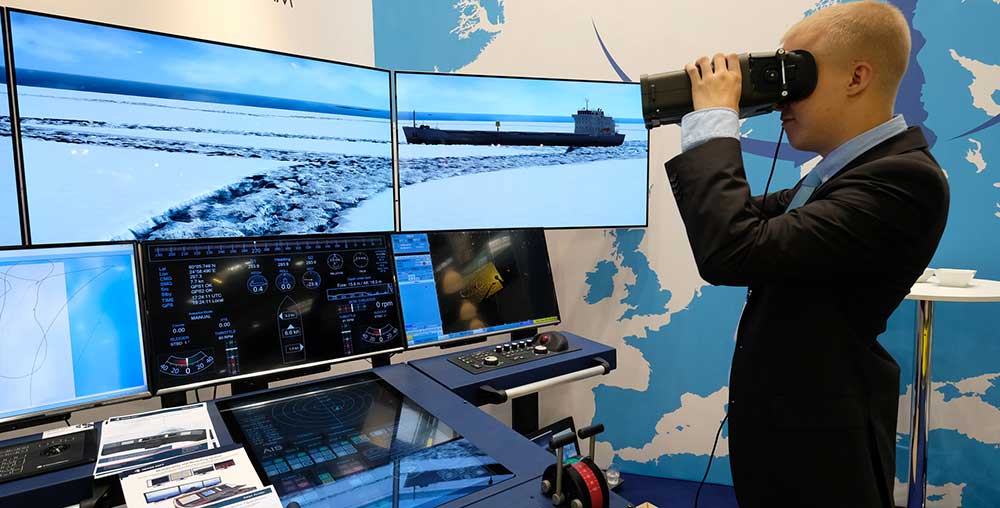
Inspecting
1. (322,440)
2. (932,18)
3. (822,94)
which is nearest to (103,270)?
(322,440)

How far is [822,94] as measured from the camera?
979 mm

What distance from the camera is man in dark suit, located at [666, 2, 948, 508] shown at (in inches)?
35.1

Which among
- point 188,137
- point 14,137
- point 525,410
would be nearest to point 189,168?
point 188,137

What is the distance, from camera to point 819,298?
3.21ft

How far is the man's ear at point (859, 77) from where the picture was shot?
95cm

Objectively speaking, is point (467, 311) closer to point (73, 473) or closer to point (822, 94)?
point (73, 473)

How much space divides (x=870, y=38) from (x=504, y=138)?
1.41 m

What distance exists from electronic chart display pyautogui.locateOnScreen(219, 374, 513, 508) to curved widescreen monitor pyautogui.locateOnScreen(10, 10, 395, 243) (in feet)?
2.27

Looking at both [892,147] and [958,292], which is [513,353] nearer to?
[892,147]

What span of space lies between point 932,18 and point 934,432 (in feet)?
5.61

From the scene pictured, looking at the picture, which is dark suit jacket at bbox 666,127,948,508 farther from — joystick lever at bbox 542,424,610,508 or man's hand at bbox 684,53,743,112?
joystick lever at bbox 542,424,610,508

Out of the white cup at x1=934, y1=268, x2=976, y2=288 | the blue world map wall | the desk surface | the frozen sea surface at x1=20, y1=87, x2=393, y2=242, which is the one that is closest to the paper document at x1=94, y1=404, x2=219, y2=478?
the frozen sea surface at x1=20, y1=87, x2=393, y2=242

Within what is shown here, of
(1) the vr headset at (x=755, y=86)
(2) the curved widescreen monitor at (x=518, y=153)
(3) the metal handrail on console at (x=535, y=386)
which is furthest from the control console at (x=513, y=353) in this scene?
(1) the vr headset at (x=755, y=86)

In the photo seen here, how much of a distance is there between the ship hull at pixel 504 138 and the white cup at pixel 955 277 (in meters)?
1.25
